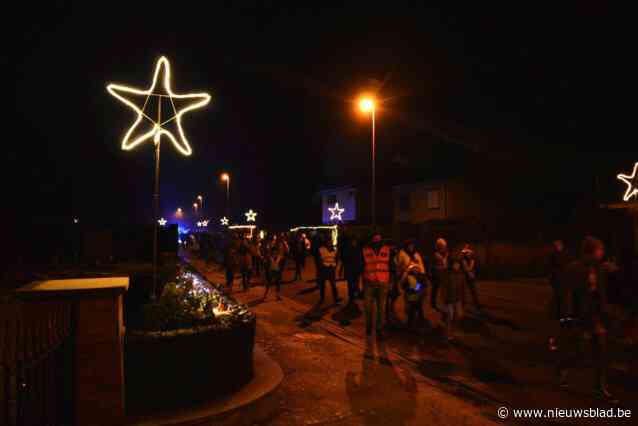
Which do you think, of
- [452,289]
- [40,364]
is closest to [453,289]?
[452,289]

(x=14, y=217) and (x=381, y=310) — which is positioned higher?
(x=14, y=217)

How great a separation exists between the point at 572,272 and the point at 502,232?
48.9ft

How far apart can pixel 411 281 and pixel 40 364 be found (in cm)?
688

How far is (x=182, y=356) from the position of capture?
4.92 meters

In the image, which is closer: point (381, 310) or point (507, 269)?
point (381, 310)

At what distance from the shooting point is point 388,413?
201 inches

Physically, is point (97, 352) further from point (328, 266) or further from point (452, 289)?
point (328, 266)

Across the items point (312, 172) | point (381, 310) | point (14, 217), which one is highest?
point (312, 172)

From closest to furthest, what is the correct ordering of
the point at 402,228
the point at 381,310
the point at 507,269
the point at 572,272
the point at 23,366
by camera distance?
1. the point at 23,366
2. the point at 572,272
3. the point at 381,310
4. the point at 507,269
5. the point at 402,228

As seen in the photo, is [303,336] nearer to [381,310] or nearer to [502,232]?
[381,310]

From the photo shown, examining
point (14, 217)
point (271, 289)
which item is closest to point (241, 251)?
point (271, 289)

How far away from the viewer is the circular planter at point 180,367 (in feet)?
15.4

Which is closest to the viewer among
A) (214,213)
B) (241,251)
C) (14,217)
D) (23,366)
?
(23,366)

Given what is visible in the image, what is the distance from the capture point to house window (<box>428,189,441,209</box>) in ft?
111
